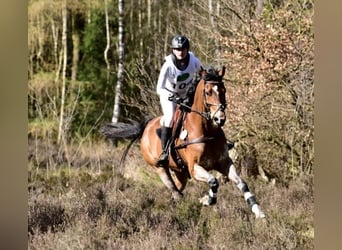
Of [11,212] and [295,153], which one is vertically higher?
[295,153]

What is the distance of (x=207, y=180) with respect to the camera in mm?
Answer: 4707

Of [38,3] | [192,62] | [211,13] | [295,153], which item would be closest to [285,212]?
[295,153]

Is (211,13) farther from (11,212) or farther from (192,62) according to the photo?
(11,212)

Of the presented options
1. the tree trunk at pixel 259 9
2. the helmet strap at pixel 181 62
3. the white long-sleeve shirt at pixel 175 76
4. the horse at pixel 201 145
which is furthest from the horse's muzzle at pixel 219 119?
the tree trunk at pixel 259 9

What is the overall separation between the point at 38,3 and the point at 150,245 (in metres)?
2.00

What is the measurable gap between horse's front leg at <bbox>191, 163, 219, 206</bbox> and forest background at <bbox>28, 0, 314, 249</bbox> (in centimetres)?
10

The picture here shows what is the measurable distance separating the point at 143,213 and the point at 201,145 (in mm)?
679

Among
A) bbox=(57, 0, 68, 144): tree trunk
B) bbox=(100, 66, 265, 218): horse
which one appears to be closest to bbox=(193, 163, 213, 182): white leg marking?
bbox=(100, 66, 265, 218): horse

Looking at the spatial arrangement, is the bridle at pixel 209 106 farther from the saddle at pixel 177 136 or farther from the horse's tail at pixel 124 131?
the horse's tail at pixel 124 131

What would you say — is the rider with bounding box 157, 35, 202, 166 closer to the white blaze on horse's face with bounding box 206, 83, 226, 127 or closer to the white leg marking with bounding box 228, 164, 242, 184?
the white blaze on horse's face with bounding box 206, 83, 226, 127

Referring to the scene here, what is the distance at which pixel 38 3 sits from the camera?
4.84m

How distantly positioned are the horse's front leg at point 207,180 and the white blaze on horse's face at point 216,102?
392 mm

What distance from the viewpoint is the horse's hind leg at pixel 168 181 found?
190 inches

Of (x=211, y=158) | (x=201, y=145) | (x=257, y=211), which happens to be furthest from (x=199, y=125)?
(x=257, y=211)
